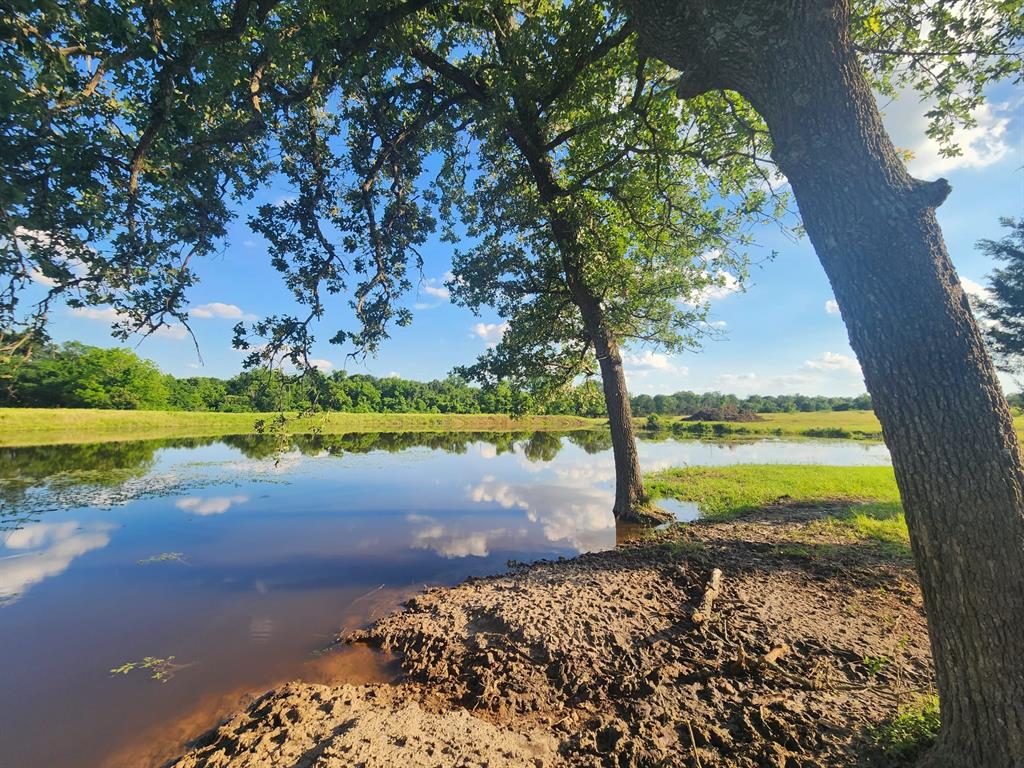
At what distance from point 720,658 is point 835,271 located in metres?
3.48

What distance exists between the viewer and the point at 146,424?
147 feet

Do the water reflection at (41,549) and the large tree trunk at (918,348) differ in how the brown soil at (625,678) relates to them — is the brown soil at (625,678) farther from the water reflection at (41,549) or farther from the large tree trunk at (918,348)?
the water reflection at (41,549)

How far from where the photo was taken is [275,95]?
5676mm

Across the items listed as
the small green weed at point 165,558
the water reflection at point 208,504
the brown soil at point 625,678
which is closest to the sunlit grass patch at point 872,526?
the brown soil at point 625,678

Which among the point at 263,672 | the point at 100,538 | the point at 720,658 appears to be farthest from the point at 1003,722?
the point at 100,538

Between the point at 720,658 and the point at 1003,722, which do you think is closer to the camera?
the point at 1003,722

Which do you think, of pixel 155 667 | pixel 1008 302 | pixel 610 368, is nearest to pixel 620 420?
pixel 610 368

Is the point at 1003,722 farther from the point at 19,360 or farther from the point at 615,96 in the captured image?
the point at 615,96

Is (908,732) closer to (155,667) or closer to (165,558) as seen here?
(155,667)

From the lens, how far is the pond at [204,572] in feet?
13.3

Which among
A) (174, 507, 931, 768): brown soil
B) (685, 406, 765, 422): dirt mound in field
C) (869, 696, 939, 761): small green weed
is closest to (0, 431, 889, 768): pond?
(174, 507, 931, 768): brown soil

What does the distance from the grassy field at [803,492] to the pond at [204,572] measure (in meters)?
2.33

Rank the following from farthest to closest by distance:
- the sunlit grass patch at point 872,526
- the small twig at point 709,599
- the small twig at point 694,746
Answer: the sunlit grass patch at point 872,526 < the small twig at point 709,599 < the small twig at point 694,746

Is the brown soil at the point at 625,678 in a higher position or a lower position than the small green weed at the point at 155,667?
higher
